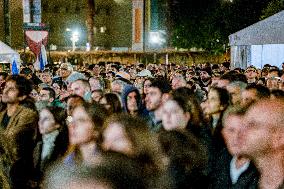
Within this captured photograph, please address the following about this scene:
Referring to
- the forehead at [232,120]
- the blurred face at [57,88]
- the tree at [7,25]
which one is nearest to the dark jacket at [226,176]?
the forehead at [232,120]

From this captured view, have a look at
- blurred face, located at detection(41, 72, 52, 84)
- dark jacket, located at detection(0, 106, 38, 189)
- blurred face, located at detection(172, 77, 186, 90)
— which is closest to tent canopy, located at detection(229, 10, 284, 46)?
blurred face, located at detection(172, 77, 186, 90)

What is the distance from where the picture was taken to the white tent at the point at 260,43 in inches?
535

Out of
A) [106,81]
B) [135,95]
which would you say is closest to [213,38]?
[106,81]

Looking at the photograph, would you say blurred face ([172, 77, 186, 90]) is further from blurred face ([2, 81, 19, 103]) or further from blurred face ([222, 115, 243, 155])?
blurred face ([222, 115, 243, 155])

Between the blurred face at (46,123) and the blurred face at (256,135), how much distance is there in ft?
8.65

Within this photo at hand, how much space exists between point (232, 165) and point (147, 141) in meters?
0.95

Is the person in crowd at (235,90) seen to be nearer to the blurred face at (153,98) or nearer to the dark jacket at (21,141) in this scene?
the blurred face at (153,98)

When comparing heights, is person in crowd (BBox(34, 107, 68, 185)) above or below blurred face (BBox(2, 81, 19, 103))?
below

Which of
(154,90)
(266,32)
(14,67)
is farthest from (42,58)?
→ (154,90)

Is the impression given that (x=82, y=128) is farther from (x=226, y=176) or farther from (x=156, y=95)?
(x=156, y=95)

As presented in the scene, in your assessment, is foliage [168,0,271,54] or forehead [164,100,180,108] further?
foliage [168,0,271,54]

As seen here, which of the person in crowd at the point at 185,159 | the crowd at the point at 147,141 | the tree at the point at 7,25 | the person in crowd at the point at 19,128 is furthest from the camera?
the tree at the point at 7,25

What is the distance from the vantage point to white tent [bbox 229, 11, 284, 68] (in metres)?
13.6

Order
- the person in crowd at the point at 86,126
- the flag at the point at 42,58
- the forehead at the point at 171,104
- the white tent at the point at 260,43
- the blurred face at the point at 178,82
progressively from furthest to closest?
1. the flag at the point at 42,58
2. the white tent at the point at 260,43
3. the blurred face at the point at 178,82
4. the forehead at the point at 171,104
5. the person in crowd at the point at 86,126
